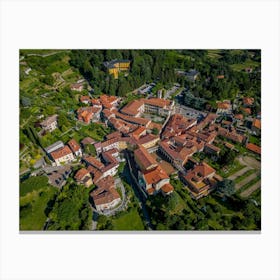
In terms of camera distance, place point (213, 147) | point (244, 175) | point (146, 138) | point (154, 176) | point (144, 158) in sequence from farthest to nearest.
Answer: point (146, 138) < point (213, 147) < point (244, 175) < point (144, 158) < point (154, 176)

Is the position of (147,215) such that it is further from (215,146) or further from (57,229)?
(215,146)

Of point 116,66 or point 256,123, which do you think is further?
point 116,66

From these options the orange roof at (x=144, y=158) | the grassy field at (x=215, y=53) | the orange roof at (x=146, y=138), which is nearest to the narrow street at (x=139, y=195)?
the orange roof at (x=144, y=158)

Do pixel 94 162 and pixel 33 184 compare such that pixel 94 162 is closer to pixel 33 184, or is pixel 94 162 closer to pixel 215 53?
pixel 33 184

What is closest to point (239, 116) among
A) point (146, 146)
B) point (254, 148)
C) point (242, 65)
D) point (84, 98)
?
point (254, 148)

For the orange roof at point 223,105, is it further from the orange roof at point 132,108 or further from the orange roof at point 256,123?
the orange roof at point 132,108

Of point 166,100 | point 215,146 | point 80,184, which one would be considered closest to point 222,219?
point 215,146

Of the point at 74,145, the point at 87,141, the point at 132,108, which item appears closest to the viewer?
the point at 74,145
